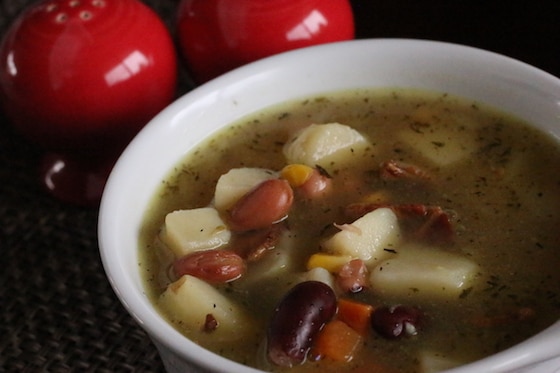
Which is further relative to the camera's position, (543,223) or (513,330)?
(543,223)

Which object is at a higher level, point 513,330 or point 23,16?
point 23,16

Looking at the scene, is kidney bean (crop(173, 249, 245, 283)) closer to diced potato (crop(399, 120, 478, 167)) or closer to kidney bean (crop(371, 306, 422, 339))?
kidney bean (crop(371, 306, 422, 339))

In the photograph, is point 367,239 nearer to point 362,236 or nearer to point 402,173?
point 362,236

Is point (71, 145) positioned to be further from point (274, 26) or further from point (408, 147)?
point (408, 147)

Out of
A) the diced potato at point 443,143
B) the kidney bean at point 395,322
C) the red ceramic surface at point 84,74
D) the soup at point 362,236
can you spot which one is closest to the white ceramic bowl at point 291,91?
the soup at point 362,236

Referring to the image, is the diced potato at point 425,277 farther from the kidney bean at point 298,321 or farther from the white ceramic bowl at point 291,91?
the white ceramic bowl at point 291,91

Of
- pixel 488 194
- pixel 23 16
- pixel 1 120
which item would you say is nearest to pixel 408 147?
pixel 488 194
